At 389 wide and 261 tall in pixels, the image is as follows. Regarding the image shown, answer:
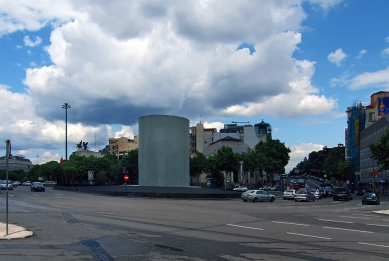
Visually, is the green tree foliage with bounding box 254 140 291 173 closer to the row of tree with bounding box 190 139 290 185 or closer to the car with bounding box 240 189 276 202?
the row of tree with bounding box 190 139 290 185

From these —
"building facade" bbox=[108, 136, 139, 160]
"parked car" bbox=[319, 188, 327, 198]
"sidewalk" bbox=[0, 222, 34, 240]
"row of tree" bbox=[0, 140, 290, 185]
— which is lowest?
"parked car" bbox=[319, 188, 327, 198]

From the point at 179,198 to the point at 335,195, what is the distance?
75.4 feet

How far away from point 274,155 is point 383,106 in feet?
105

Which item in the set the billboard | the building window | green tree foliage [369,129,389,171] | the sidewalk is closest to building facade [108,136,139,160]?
the building window

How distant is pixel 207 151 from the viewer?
5497 inches

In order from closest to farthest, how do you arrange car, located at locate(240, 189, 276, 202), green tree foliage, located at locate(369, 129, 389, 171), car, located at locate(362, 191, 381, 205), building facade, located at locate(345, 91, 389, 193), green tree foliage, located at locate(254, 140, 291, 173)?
car, located at locate(362, 191, 381, 205) < car, located at locate(240, 189, 276, 202) < green tree foliage, located at locate(369, 129, 389, 171) < building facade, located at locate(345, 91, 389, 193) < green tree foliage, located at locate(254, 140, 291, 173)

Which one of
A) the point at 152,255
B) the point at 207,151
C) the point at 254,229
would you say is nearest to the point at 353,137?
the point at 207,151

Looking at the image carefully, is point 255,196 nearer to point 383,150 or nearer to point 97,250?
point 383,150

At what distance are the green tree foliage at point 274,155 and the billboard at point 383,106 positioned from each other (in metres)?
29.3

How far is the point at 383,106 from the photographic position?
9975 centimetres

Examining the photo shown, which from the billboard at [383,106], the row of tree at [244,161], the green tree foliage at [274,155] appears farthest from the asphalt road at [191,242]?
the green tree foliage at [274,155]

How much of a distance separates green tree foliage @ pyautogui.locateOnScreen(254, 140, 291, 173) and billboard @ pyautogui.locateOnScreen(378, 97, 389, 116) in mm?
29315

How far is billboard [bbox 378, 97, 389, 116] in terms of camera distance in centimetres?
9881

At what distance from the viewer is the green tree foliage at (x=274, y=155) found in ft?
380
